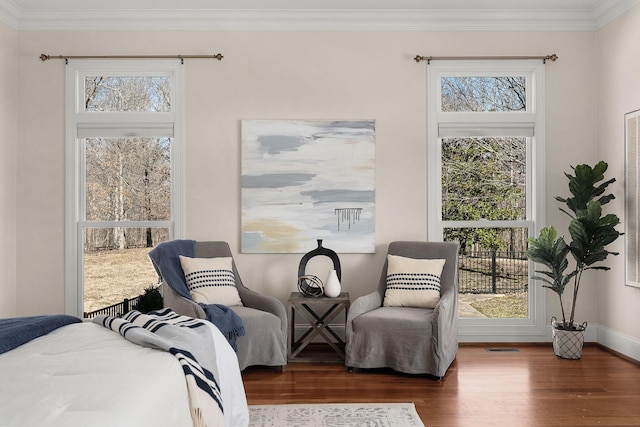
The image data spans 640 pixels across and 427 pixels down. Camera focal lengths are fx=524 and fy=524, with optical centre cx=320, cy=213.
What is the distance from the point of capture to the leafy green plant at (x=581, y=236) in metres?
4.11

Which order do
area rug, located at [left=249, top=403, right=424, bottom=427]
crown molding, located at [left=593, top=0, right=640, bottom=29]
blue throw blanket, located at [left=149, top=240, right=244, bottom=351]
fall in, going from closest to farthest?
area rug, located at [left=249, top=403, right=424, bottom=427]
blue throw blanket, located at [left=149, top=240, right=244, bottom=351]
crown molding, located at [left=593, top=0, right=640, bottom=29]

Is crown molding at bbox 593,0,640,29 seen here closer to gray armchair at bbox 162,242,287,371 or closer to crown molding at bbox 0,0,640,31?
crown molding at bbox 0,0,640,31

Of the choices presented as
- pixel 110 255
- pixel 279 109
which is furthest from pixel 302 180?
pixel 110 255

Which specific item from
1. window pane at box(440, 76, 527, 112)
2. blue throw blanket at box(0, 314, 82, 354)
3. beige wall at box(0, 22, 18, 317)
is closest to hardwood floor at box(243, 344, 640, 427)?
blue throw blanket at box(0, 314, 82, 354)

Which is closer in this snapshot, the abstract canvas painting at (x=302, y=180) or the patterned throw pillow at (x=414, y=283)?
the patterned throw pillow at (x=414, y=283)

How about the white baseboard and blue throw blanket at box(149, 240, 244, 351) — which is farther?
the white baseboard

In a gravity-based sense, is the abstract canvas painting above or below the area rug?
above

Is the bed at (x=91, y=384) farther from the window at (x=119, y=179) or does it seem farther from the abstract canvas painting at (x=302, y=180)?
the window at (x=119, y=179)

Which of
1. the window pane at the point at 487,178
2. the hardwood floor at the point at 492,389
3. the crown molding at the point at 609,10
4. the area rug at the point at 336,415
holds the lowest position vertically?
the hardwood floor at the point at 492,389

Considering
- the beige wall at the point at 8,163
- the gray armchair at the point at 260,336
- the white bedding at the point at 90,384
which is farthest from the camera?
the beige wall at the point at 8,163

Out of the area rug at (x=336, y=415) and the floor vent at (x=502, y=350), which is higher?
the area rug at (x=336, y=415)

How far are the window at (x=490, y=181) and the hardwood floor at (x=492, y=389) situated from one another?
57cm

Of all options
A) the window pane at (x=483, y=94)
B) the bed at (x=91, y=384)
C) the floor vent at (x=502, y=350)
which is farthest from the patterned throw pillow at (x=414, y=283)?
the bed at (x=91, y=384)

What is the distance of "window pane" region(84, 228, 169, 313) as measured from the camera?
15.6ft
